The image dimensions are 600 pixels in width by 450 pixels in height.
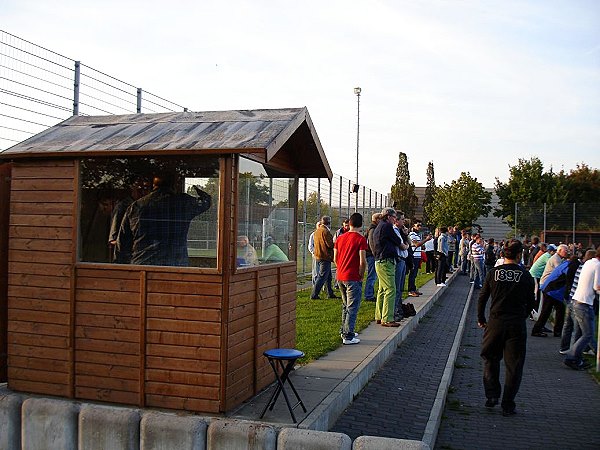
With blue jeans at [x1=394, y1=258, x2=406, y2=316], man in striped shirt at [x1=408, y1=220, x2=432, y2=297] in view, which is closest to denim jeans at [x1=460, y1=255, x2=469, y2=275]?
man in striped shirt at [x1=408, y1=220, x2=432, y2=297]

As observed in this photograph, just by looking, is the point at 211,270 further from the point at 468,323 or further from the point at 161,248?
the point at 468,323

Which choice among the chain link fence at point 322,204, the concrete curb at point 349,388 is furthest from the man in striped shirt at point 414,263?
the concrete curb at point 349,388

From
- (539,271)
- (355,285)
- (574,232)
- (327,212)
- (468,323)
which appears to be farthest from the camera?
(574,232)

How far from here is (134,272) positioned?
21.1ft

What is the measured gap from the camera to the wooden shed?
6.22 meters

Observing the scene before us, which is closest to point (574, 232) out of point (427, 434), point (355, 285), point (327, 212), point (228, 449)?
point (327, 212)

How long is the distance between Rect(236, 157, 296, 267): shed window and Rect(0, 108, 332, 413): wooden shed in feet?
0.11

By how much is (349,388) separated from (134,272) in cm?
289

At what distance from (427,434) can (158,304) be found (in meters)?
3.00

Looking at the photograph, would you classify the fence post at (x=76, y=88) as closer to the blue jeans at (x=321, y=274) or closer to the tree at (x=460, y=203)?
the blue jeans at (x=321, y=274)

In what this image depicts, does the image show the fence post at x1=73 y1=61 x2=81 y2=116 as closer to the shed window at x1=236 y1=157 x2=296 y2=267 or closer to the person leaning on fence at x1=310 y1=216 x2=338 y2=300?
the shed window at x1=236 y1=157 x2=296 y2=267

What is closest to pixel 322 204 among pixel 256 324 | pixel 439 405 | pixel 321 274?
pixel 321 274

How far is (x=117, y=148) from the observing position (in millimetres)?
6465

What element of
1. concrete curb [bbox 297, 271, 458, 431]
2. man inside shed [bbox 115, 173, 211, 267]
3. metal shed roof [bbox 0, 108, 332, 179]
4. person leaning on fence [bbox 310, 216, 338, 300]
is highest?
metal shed roof [bbox 0, 108, 332, 179]
